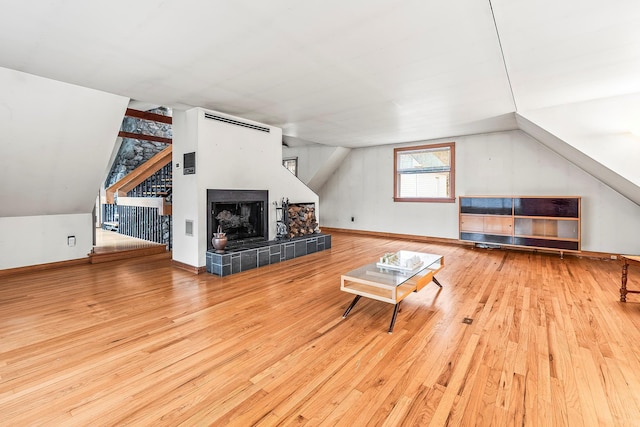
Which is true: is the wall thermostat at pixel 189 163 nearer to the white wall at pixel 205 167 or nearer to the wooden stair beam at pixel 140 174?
the white wall at pixel 205 167

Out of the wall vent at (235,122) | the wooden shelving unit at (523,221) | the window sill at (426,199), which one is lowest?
the wooden shelving unit at (523,221)

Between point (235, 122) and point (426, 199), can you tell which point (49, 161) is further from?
point (426, 199)

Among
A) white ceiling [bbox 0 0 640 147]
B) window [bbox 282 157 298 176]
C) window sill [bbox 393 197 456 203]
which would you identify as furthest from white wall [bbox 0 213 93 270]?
window sill [bbox 393 197 456 203]

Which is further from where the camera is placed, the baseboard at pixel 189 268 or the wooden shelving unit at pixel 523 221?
the wooden shelving unit at pixel 523 221

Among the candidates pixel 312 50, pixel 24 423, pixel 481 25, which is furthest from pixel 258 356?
pixel 481 25

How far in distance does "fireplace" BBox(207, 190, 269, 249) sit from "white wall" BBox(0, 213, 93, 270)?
2342 mm

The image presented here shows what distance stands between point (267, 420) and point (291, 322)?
47.5 inches

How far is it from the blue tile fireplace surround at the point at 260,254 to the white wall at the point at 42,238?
7.92 ft

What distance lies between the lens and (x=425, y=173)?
7570 mm

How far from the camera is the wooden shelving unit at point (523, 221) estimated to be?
5430 millimetres

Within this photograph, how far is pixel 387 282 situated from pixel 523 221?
473 cm

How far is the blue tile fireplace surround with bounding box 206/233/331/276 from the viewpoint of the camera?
4367 millimetres

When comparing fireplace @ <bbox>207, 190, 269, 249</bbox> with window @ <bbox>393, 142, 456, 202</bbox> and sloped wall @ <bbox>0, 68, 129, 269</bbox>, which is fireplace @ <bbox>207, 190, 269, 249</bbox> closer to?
sloped wall @ <bbox>0, 68, 129, 269</bbox>

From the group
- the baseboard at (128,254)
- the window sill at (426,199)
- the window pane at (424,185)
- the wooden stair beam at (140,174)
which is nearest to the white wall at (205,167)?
the baseboard at (128,254)
